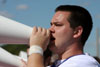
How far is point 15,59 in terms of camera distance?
14.1 ft

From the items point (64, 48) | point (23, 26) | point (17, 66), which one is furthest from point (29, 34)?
point (17, 66)

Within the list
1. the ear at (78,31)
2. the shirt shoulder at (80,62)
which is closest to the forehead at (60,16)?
the ear at (78,31)

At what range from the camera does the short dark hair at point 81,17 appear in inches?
139

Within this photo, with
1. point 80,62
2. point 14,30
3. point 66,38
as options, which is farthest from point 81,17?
point 14,30

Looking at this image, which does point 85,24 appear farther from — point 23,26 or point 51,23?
point 23,26

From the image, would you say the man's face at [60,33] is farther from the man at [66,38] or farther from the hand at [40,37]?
the hand at [40,37]

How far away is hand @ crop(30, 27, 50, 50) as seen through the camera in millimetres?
3164

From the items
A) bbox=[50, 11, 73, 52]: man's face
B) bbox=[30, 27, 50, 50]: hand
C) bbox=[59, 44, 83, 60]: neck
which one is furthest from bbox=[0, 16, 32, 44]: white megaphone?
bbox=[59, 44, 83, 60]: neck

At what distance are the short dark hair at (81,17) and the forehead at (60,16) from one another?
0.05m

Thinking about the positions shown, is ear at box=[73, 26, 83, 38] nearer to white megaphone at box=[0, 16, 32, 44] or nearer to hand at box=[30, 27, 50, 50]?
hand at box=[30, 27, 50, 50]

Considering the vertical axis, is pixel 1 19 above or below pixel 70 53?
above

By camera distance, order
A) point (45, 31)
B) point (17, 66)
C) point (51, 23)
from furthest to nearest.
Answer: point (17, 66) < point (51, 23) < point (45, 31)

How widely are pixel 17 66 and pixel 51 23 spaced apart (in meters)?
1.05

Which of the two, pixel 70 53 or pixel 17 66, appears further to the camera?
pixel 17 66
